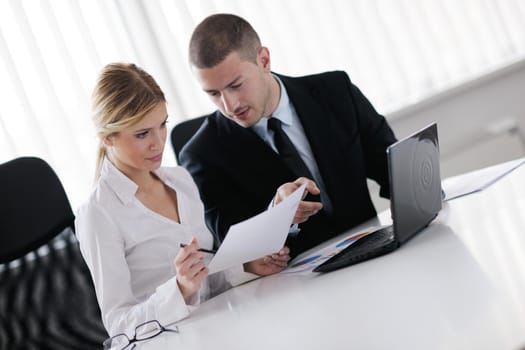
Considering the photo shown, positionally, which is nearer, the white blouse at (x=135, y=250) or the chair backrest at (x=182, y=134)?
the white blouse at (x=135, y=250)

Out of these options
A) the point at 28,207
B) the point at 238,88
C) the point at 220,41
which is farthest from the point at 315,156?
the point at 28,207

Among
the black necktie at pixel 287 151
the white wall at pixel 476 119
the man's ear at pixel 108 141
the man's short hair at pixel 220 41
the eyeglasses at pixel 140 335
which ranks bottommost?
the white wall at pixel 476 119

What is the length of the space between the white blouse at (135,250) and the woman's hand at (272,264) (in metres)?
0.04

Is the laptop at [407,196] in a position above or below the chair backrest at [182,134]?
below

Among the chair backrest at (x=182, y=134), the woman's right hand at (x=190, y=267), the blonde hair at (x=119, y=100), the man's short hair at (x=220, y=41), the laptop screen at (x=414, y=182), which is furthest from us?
the chair backrest at (x=182, y=134)

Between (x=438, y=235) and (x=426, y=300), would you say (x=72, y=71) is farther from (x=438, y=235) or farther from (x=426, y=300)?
(x=426, y=300)

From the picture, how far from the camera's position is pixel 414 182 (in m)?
1.56

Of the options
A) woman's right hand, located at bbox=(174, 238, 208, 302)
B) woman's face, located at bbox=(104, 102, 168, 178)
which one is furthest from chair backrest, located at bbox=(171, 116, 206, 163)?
woman's right hand, located at bbox=(174, 238, 208, 302)

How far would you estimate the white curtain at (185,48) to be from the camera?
9.70ft

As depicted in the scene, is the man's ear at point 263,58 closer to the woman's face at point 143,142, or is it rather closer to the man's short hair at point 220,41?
the man's short hair at point 220,41

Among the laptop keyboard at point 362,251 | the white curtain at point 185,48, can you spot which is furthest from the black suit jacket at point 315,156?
the white curtain at point 185,48

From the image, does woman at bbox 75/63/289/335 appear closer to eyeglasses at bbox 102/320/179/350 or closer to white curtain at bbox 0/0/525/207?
eyeglasses at bbox 102/320/179/350

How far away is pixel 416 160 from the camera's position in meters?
1.57

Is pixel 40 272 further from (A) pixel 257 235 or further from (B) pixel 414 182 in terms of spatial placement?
(B) pixel 414 182
